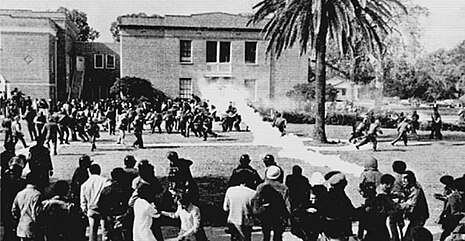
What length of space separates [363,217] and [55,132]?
8493 millimetres

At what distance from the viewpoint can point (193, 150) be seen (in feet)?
41.7

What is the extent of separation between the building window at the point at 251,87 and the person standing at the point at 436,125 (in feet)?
16.4

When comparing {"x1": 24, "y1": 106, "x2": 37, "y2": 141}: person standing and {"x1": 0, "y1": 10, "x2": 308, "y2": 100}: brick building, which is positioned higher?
{"x1": 0, "y1": 10, "x2": 308, "y2": 100}: brick building

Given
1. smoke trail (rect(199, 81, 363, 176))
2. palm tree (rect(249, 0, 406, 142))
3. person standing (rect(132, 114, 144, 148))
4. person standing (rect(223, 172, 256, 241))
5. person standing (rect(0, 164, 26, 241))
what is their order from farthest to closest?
palm tree (rect(249, 0, 406, 142)) < smoke trail (rect(199, 81, 363, 176)) < person standing (rect(132, 114, 144, 148)) < person standing (rect(0, 164, 26, 241)) < person standing (rect(223, 172, 256, 241))

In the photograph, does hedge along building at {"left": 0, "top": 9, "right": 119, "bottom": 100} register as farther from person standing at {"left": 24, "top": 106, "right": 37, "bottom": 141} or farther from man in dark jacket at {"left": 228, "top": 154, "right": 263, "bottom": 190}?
man in dark jacket at {"left": 228, "top": 154, "right": 263, "bottom": 190}

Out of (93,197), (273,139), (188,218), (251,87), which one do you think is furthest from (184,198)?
(251,87)

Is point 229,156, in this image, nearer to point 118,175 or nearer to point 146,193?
point 118,175

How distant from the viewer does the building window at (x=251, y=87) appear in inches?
607

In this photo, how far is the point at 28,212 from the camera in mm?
5824

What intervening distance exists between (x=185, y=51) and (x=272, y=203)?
7.85 m

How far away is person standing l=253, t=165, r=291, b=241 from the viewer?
604 centimetres

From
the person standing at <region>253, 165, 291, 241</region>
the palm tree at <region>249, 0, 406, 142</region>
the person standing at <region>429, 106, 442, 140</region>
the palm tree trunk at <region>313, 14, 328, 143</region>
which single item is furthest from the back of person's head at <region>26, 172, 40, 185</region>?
the person standing at <region>429, 106, 442, 140</region>

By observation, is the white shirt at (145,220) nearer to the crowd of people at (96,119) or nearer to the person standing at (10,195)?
the person standing at (10,195)

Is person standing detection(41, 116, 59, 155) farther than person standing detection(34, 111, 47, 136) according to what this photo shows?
No
